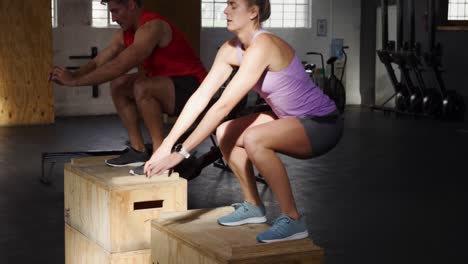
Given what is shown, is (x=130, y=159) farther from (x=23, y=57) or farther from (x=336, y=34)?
(x=336, y=34)

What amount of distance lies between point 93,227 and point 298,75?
1.13m

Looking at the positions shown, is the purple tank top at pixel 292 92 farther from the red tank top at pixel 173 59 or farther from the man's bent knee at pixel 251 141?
the red tank top at pixel 173 59

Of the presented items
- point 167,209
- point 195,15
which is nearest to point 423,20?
point 195,15

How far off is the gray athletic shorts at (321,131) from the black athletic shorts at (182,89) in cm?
164

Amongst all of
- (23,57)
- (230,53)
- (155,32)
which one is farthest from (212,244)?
(23,57)

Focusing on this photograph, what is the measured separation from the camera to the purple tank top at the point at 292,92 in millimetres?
3225

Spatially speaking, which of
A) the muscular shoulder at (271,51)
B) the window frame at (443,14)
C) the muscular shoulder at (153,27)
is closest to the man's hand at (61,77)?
the muscular shoulder at (153,27)

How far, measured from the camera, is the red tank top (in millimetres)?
4801

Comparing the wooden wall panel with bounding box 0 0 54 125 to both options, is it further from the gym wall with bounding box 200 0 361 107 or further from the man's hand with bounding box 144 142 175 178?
the man's hand with bounding box 144 142 175 178

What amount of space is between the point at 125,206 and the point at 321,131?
2.80 feet

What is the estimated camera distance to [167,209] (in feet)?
11.8

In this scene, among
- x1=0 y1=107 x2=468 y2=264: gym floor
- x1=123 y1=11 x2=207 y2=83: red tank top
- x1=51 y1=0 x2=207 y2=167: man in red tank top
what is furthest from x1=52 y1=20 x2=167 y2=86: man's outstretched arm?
x1=0 y1=107 x2=468 y2=264: gym floor

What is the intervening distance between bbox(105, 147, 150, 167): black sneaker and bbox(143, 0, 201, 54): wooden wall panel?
6.00 m

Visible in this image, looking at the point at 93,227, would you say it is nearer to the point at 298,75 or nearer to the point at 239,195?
the point at 298,75
